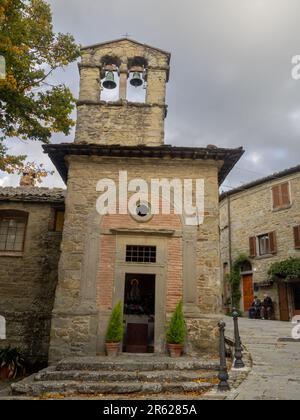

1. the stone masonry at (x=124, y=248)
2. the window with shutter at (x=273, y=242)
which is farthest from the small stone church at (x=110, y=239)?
the window with shutter at (x=273, y=242)

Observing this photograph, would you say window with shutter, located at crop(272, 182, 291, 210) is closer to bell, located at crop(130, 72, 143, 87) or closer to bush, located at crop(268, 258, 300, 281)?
bush, located at crop(268, 258, 300, 281)

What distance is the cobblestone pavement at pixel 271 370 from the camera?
5449 mm

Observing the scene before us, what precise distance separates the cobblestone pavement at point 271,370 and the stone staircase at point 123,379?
2.80ft

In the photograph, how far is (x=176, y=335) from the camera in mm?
8383

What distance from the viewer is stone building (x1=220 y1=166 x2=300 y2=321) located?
1944 cm

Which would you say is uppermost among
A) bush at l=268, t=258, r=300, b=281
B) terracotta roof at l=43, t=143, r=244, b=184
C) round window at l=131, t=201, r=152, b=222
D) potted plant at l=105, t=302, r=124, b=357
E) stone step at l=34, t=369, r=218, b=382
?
terracotta roof at l=43, t=143, r=244, b=184

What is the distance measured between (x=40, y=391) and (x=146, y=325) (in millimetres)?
3683

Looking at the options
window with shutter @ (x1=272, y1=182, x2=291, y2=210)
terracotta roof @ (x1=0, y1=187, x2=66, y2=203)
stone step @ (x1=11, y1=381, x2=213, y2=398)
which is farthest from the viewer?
window with shutter @ (x1=272, y1=182, x2=291, y2=210)

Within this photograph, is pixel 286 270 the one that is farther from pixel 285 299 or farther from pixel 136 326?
pixel 136 326

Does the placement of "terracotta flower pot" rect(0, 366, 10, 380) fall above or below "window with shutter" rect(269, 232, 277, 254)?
below

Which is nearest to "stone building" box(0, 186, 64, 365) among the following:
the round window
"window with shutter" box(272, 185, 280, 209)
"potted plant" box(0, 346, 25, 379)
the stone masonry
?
"potted plant" box(0, 346, 25, 379)

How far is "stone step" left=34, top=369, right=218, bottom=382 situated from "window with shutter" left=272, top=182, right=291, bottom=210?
50.1ft

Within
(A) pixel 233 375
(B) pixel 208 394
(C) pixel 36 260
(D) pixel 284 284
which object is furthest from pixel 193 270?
(D) pixel 284 284

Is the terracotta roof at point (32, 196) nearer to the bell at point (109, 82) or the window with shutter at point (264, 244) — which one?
the bell at point (109, 82)
